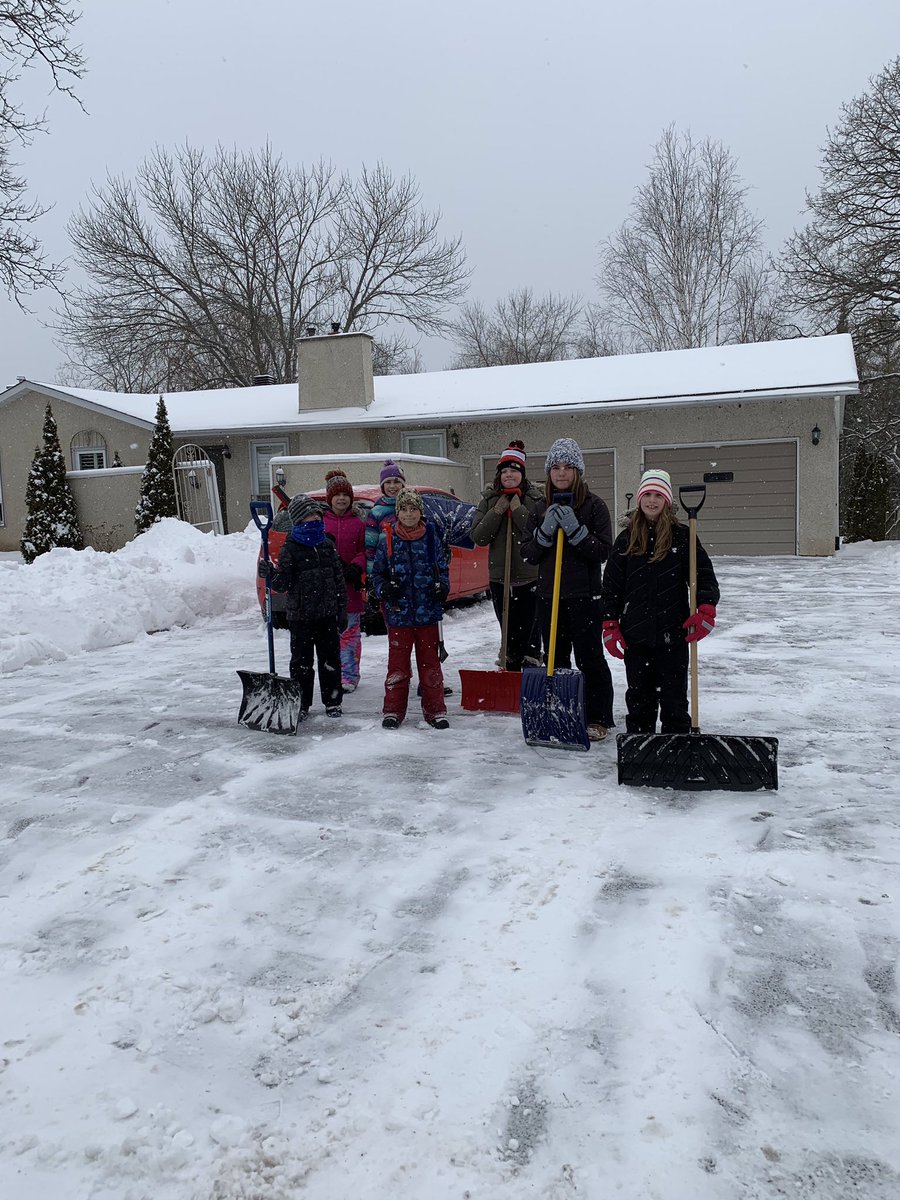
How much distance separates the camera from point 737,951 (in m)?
2.88

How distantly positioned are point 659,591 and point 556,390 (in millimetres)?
15203

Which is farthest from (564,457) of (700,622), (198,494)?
(198,494)

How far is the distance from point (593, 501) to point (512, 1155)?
389 centimetres

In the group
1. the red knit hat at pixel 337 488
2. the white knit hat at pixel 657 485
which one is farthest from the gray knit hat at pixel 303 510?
the white knit hat at pixel 657 485

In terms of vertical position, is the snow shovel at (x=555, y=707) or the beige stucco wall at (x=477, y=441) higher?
the beige stucco wall at (x=477, y=441)

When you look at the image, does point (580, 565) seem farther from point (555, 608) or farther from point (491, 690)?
point (491, 690)

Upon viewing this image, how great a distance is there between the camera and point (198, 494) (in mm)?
18875

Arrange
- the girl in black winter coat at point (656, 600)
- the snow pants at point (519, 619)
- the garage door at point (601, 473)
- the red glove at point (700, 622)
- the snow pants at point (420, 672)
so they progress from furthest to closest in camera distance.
→ the garage door at point (601, 473) < the snow pants at point (519, 619) < the snow pants at point (420, 672) < the girl in black winter coat at point (656, 600) < the red glove at point (700, 622)

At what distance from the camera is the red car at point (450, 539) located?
6.85 m

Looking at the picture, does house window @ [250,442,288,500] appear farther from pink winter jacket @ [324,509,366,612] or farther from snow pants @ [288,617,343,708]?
snow pants @ [288,617,343,708]

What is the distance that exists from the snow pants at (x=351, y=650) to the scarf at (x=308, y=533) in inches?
38.8

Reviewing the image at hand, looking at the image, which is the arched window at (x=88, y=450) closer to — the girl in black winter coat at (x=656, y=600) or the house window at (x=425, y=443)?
the house window at (x=425, y=443)

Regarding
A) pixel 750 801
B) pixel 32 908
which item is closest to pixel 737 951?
pixel 750 801

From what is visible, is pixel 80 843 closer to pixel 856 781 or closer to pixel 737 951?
pixel 737 951
